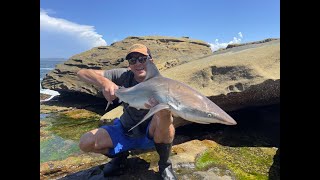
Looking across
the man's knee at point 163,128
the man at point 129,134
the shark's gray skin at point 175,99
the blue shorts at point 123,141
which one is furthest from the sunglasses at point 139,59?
the blue shorts at point 123,141

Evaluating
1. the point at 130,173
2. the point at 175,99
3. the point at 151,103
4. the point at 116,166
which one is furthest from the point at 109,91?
the point at 130,173

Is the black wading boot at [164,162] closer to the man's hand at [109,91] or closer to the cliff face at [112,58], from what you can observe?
the man's hand at [109,91]

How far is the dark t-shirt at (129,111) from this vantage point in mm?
4305

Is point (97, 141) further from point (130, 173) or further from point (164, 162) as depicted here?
point (164, 162)

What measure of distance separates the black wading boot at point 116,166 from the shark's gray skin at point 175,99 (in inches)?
39.6

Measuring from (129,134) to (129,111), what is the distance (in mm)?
333

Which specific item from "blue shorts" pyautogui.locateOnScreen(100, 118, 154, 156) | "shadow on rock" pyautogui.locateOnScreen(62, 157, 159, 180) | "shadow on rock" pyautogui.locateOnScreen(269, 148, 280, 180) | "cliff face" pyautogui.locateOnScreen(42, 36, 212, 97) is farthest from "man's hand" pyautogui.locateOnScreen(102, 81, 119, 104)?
"cliff face" pyautogui.locateOnScreen(42, 36, 212, 97)

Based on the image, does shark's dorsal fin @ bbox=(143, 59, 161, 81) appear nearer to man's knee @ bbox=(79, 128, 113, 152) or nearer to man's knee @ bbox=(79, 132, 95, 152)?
man's knee @ bbox=(79, 128, 113, 152)

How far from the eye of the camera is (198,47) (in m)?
17.0
